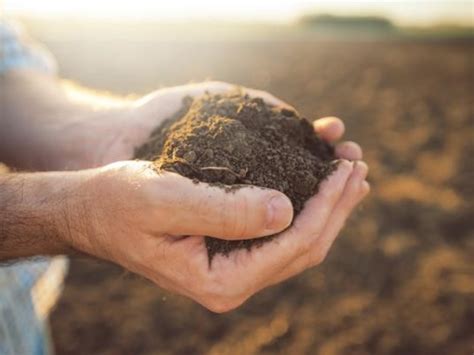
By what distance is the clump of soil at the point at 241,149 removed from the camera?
1777 millimetres

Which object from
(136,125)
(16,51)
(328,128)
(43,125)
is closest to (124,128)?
(136,125)

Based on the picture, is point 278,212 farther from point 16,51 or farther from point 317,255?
point 16,51

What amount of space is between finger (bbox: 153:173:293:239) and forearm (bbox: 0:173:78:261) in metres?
0.36

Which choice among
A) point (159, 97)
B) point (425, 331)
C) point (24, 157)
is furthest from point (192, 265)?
point (425, 331)

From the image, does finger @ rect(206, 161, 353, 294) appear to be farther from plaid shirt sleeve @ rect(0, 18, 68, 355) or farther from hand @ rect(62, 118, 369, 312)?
plaid shirt sleeve @ rect(0, 18, 68, 355)

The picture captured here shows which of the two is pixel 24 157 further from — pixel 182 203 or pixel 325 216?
pixel 325 216

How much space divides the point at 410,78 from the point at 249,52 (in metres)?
4.63

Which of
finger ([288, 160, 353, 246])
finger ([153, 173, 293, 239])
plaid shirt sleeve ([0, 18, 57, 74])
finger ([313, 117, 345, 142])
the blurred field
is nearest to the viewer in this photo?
finger ([153, 173, 293, 239])

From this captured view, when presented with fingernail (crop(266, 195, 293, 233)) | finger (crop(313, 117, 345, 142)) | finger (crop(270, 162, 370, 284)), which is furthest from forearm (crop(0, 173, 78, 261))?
finger (crop(313, 117, 345, 142))

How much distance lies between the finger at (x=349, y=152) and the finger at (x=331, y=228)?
18 cm

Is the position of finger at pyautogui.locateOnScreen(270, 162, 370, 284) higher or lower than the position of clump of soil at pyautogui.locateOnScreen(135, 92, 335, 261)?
lower

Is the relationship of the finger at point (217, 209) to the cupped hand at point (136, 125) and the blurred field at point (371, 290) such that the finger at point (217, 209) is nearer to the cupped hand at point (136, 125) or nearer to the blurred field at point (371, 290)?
the blurred field at point (371, 290)

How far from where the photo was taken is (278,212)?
5.35 feet

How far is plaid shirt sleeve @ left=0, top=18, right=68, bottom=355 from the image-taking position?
2055mm
